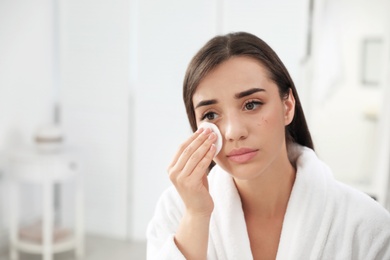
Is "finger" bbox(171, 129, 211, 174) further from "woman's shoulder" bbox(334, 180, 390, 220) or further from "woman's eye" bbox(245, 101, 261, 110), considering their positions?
"woman's shoulder" bbox(334, 180, 390, 220)

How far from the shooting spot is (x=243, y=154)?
106 cm

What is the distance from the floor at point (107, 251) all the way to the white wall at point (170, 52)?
0.48ft

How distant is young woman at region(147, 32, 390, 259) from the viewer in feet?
3.46

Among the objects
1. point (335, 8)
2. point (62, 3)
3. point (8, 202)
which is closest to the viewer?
point (8, 202)

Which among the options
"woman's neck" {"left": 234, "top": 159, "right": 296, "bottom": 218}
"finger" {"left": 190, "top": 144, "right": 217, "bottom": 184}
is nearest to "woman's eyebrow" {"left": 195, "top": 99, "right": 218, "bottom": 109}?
"finger" {"left": 190, "top": 144, "right": 217, "bottom": 184}

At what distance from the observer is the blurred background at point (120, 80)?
112 inches

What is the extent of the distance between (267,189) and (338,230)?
0.21 m

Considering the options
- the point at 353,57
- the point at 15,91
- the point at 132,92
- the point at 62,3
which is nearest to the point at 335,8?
the point at 353,57

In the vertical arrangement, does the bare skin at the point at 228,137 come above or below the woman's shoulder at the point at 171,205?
above

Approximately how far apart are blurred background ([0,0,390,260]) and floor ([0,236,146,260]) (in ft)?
0.04

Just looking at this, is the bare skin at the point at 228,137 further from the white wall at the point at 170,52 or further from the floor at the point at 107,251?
the floor at the point at 107,251

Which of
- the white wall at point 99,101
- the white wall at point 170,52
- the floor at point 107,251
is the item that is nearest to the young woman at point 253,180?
the white wall at point 170,52

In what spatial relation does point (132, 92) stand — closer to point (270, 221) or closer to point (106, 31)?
point (106, 31)

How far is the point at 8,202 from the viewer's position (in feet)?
9.68
